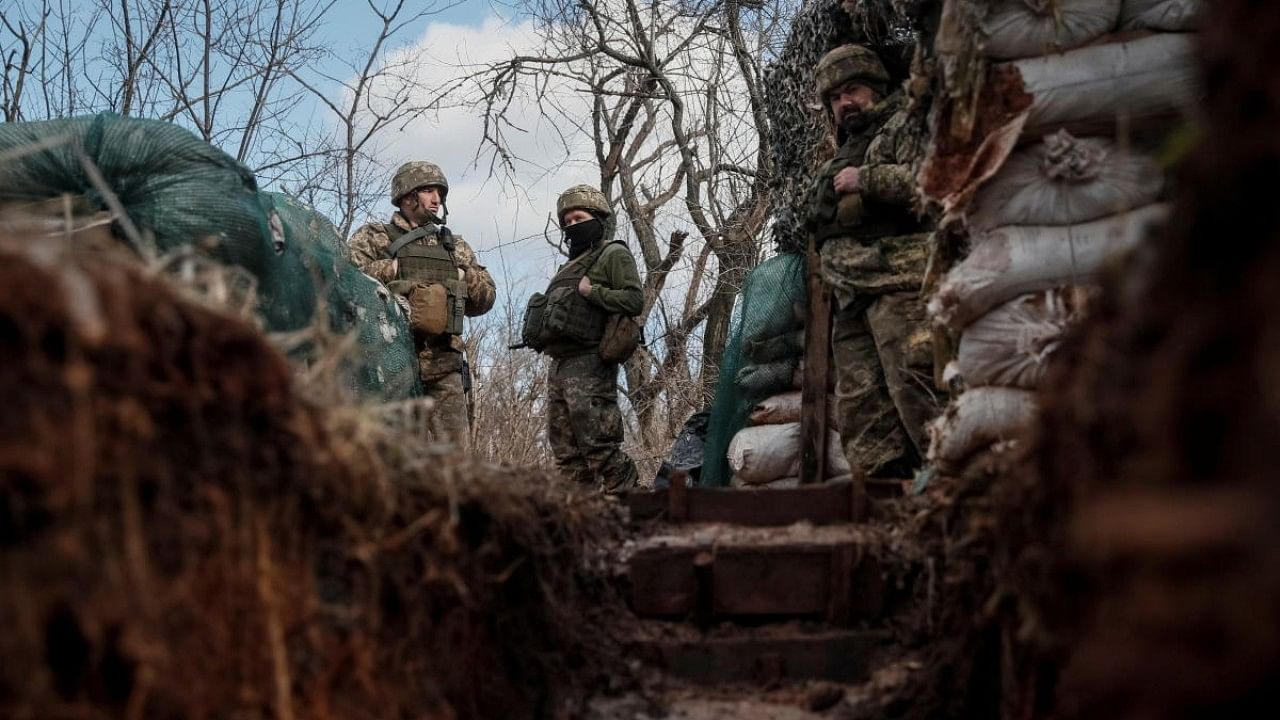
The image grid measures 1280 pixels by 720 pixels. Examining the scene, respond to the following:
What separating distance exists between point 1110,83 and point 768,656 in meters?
1.89

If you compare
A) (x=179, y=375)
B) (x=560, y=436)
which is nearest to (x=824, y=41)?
(x=560, y=436)

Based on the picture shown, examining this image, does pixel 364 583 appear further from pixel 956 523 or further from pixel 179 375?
pixel 956 523

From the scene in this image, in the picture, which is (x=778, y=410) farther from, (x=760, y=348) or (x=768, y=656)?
(x=768, y=656)

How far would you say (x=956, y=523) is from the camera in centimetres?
329

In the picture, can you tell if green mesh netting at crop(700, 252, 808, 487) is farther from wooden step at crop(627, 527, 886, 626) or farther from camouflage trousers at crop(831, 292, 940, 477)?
wooden step at crop(627, 527, 886, 626)

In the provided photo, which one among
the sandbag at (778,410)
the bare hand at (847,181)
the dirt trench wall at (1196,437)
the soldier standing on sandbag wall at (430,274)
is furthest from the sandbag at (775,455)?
the dirt trench wall at (1196,437)

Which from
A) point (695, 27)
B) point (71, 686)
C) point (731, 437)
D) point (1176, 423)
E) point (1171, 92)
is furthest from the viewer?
point (695, 27)

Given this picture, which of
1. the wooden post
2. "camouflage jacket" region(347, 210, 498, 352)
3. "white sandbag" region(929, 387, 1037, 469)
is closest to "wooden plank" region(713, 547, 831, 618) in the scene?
"white sandbag" region(929, 387, 1037, 469)

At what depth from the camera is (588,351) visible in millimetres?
8125

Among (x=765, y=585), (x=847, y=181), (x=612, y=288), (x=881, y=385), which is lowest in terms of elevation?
(x=765, y=585)

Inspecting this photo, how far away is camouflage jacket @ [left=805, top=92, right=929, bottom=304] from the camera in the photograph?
5.53 meters

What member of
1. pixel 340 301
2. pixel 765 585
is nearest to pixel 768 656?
pixel 765 585

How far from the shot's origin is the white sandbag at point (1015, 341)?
3.65 meters

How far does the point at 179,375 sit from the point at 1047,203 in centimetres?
276
